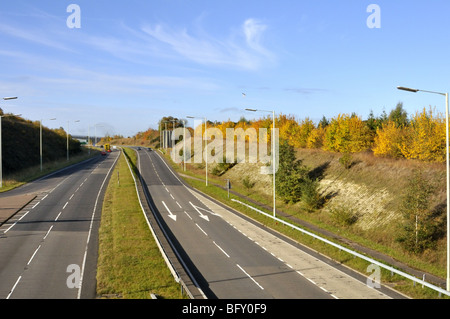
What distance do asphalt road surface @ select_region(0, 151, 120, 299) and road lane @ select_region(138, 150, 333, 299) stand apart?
17.3ft

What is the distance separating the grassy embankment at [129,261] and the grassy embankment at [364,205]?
A: 9.66 meters

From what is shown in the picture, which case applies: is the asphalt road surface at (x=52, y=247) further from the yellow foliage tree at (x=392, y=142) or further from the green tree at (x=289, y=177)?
the yellow foliage tree at (x=392, y=142)

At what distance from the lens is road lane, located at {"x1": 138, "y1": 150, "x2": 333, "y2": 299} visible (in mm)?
15461

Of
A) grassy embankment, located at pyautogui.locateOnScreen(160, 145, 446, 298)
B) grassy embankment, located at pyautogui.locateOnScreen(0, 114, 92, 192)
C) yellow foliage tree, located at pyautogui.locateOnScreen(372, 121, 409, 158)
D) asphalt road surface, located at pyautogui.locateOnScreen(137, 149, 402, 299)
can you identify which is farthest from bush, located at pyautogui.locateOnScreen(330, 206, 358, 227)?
grassy embankment, located at pyautogui.locateOnScreen(0, 114, 92, 192)

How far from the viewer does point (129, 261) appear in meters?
19.0

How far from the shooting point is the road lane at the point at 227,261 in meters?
15.5

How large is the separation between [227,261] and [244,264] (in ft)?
3.45
